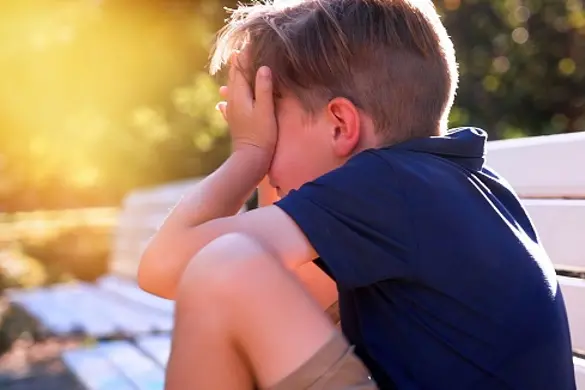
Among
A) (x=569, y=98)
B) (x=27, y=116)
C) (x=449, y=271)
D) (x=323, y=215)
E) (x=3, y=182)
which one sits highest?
(x=323, y=215)

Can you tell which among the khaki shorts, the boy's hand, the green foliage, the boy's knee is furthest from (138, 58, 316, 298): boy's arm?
the green foliage

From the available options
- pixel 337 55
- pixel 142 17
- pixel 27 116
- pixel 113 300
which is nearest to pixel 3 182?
pixel 27 116

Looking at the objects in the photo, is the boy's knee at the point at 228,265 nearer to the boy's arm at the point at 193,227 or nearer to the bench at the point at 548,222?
the boy's arm at the point at 193,227

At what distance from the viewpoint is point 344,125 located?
1.65 metres

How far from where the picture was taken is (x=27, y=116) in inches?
448

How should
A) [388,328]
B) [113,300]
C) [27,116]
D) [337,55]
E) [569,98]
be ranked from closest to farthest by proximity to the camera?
[388,328]
[337,55]
[113,300]
[569,98]
[27,116]

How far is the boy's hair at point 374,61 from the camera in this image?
1632mm

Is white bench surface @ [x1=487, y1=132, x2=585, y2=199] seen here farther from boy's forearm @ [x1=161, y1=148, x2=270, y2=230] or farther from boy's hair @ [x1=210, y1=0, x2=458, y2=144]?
boy's forearm @ [x1=161, y1=148, x2=270, y2=230]

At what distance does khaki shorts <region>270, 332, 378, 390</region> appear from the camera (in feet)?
4.58

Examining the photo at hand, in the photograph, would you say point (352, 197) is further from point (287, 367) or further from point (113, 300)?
point (113, 300)

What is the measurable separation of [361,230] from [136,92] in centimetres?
764

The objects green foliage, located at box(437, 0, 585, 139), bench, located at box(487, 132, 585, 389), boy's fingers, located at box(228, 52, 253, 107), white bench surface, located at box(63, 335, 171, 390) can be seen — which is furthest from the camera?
green foliage, located at box(437, 0, 585, 139)

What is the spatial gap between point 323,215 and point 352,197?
52 millimetres

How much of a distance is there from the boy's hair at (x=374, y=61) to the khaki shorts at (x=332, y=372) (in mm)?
412
